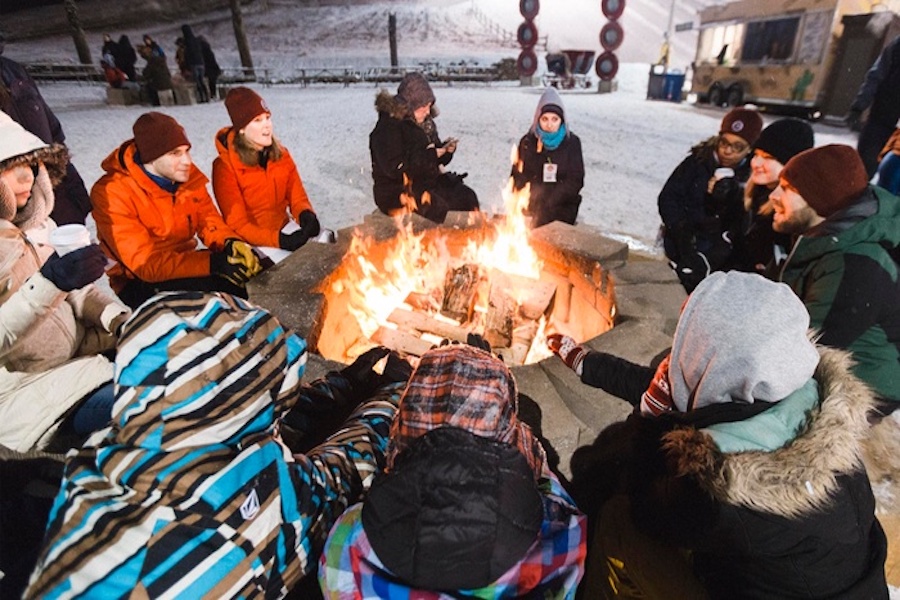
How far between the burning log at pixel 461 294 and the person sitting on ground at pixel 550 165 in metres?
1.33

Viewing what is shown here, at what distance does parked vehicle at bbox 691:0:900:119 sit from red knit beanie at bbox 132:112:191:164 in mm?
14742

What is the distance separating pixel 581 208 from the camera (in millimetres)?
6336

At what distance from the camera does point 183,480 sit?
3.82 feet

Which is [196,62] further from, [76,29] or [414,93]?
[414,93]

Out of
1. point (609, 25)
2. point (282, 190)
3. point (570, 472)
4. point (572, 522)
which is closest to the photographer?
point (572, 522)

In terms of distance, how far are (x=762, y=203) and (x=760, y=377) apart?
8.86ft

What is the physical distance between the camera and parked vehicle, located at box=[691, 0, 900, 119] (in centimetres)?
1122

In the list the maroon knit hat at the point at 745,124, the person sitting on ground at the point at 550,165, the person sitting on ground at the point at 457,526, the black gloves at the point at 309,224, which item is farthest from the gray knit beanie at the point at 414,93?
the person sitting on ground at the point at 457,526

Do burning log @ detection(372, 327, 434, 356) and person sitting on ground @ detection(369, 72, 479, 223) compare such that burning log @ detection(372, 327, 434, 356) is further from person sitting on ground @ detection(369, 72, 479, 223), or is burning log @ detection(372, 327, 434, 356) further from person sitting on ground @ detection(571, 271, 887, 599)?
person sitting on ground @ detection(571, 271, 887, 599)

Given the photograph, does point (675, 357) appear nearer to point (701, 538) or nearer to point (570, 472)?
point (701, 538)

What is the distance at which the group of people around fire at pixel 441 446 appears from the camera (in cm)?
113

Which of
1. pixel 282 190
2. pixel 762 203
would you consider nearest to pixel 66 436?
pixel 282 190

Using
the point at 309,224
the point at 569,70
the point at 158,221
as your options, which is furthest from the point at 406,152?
the point at 569,70

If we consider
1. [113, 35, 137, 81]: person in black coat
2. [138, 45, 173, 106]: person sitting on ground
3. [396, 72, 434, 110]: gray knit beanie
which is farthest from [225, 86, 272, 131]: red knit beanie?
[113, 35, 137, 81]: person in black coat
